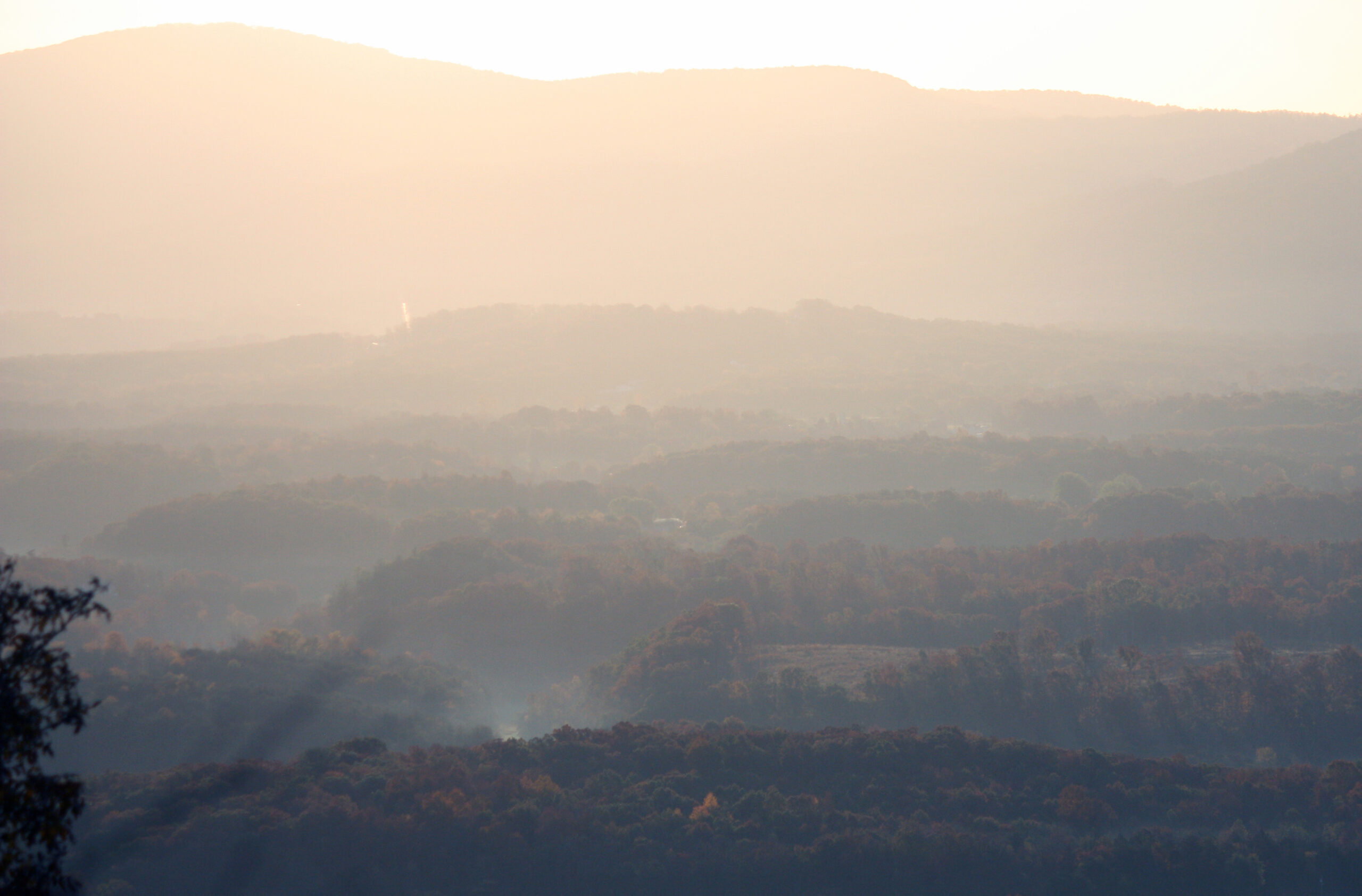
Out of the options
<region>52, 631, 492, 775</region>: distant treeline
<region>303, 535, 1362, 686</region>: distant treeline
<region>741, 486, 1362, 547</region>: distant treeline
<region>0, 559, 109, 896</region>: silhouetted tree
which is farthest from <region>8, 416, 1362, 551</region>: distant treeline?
<region>0, 559, 109, 896</region>: silhouetted tree

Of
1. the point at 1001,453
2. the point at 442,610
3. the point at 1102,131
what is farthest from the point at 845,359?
the point at 1102,131

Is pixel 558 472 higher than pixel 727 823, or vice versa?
pixel 727 823

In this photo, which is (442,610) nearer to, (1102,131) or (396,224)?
(396,224)

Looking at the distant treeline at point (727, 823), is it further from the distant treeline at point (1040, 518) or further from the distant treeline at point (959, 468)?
the distant treeline at point (959, 468)

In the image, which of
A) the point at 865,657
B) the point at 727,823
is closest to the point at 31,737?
the point at 727,823

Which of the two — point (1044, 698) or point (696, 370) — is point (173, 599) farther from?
point (696, 370)

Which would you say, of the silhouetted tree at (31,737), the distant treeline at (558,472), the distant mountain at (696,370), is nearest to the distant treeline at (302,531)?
the distant treeline at (558,472)
